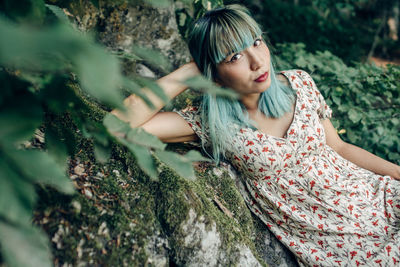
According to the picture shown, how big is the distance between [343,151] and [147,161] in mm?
1859

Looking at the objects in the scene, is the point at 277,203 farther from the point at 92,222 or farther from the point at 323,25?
the point at 323,25

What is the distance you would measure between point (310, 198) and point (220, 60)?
101 cm

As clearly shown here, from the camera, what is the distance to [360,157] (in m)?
2.22

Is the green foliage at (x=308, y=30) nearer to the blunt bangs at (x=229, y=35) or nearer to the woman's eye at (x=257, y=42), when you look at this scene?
the woman's eye at (x=257, y=42)

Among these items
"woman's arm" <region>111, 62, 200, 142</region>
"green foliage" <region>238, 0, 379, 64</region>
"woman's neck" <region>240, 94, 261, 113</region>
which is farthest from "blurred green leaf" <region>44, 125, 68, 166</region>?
"green foliage" <region>238, 0, 379, 64</region>

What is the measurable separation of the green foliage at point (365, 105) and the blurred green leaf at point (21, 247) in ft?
8.77

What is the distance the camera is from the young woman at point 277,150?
5.66ft

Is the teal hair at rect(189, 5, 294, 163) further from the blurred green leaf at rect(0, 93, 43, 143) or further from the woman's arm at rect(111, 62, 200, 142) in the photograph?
the blurred green leaf at rect(0, 93, 43, 143)

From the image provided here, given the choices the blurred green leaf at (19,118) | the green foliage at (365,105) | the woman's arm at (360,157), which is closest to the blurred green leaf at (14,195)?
the blurred green leaf at (19,118)

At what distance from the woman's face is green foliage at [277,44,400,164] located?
4.49 ft

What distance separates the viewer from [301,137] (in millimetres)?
1908

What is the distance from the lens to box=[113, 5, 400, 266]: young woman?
1726mm

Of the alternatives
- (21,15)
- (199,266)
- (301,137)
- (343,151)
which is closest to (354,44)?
(343,151)

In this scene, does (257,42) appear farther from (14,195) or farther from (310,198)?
(14,195)
